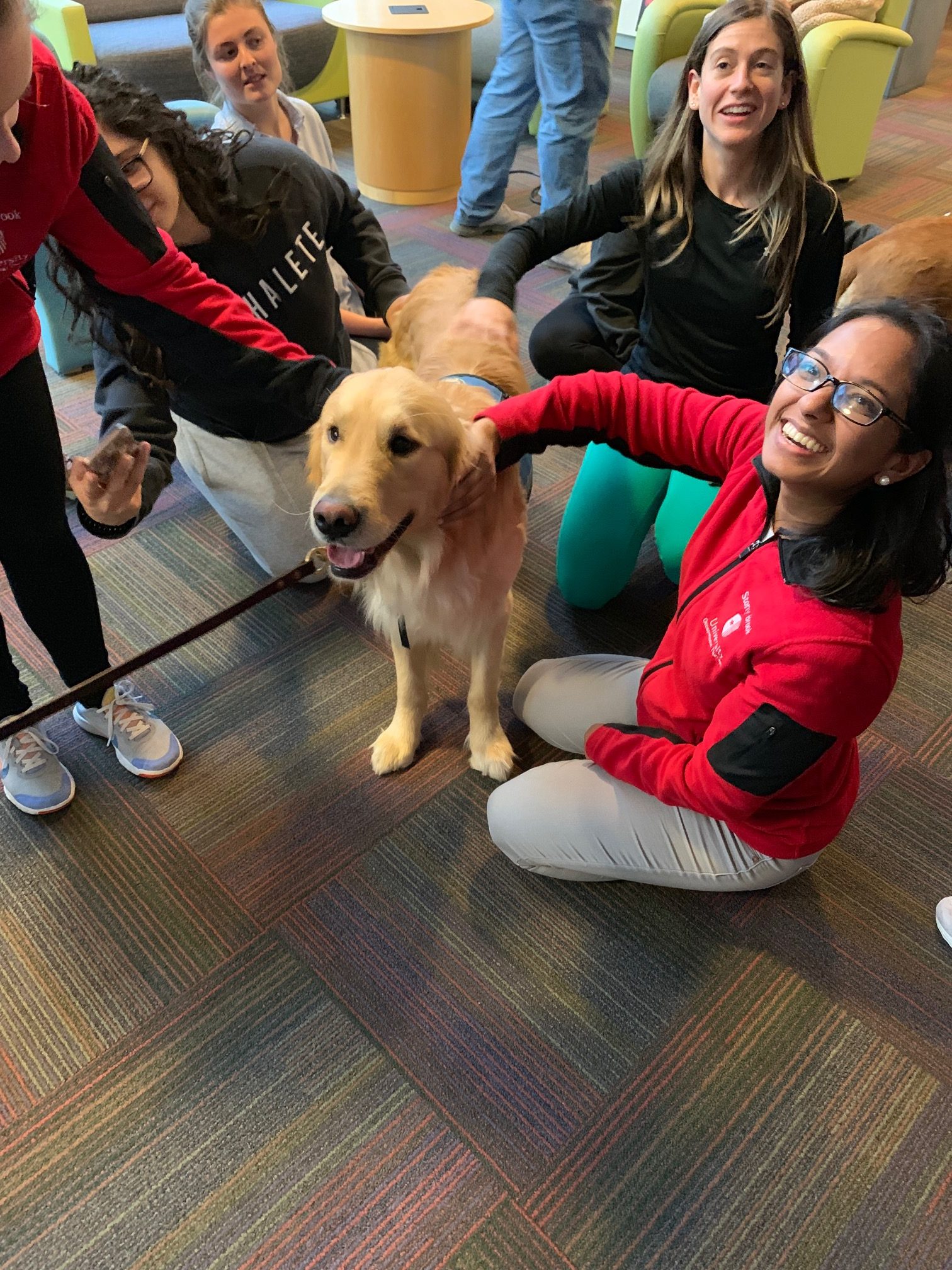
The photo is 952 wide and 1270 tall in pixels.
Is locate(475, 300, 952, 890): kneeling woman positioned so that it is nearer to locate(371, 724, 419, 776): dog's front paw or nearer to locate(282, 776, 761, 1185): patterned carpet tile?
locate(282, 776, 761, 1185): patterned carpet tile

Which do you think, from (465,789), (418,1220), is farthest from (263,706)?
(418,1220)

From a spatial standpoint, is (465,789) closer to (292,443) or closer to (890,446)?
(292,443)

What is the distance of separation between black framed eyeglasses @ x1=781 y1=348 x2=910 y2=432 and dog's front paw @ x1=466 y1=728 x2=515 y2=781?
0.98m

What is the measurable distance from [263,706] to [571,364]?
127 cm

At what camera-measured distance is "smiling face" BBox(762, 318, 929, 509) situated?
37.6 inches

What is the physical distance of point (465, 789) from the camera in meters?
1.76

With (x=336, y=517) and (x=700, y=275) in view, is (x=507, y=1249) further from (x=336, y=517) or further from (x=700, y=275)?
(x=700, y=275)

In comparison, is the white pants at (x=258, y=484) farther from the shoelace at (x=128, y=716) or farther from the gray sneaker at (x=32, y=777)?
the gray sneaker at (x=32, y=777)

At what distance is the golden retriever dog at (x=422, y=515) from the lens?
3.91 feet

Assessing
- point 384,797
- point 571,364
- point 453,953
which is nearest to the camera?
point 453,953

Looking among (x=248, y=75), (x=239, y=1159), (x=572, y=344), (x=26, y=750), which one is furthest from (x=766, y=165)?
(x=239, y=1159)

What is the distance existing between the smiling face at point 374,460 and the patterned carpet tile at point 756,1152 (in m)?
0.98

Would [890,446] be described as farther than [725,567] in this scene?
No

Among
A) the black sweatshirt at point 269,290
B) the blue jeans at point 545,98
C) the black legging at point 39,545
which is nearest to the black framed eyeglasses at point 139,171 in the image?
the black sweatshirt at point 269,290
